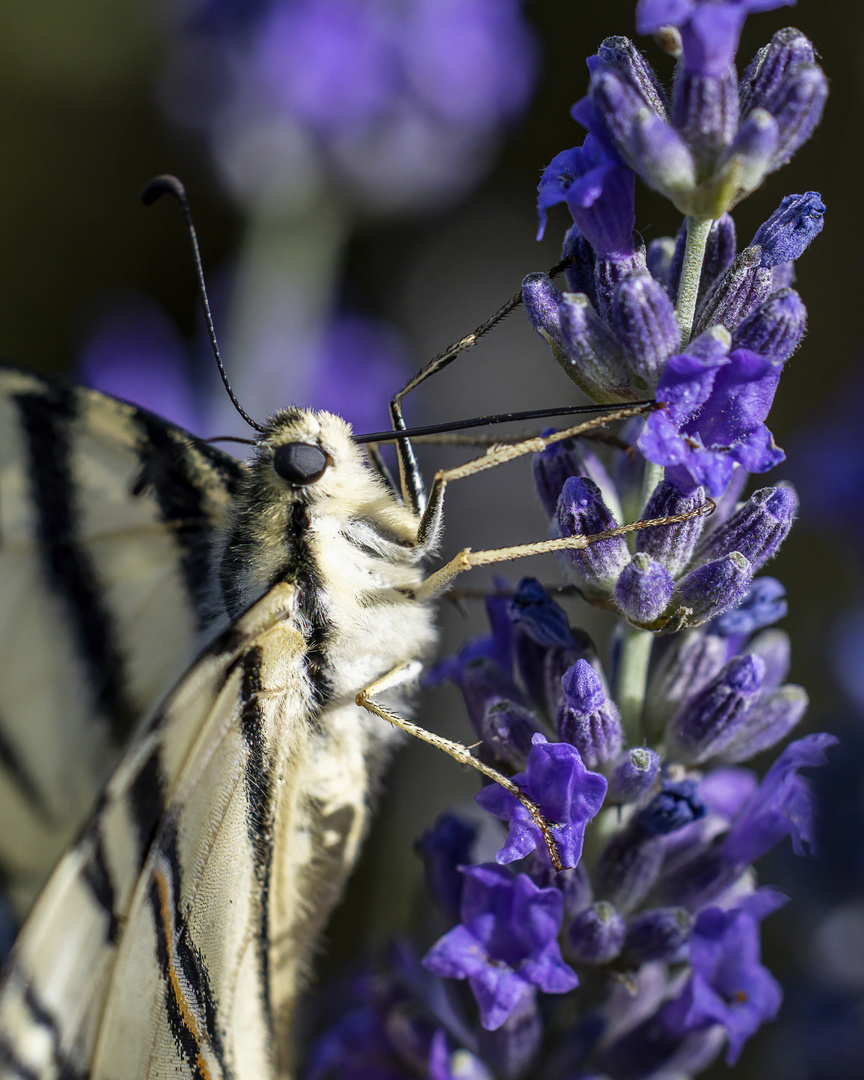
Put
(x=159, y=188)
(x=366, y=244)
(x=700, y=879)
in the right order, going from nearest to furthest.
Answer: (x=700, y=879) → (x=159, y=188) → (x=366, y=244)

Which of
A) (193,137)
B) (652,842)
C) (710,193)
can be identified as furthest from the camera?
(193,137)

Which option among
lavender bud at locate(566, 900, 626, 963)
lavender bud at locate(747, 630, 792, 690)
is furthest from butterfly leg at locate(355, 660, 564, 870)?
lavender bud at locate(747, 630, 792, 690)

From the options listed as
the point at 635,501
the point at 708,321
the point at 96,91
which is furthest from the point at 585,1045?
the point at 96,91

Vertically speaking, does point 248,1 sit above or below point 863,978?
above

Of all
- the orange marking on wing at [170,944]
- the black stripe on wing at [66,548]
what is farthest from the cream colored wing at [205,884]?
the black stripe on wing at [66,548]

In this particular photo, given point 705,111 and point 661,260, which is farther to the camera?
point 661,260

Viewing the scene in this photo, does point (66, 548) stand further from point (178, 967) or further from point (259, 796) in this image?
point (178, 967)

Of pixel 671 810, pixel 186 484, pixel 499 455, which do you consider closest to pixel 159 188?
pixel 186 484

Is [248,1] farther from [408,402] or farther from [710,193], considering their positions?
[710,193]
